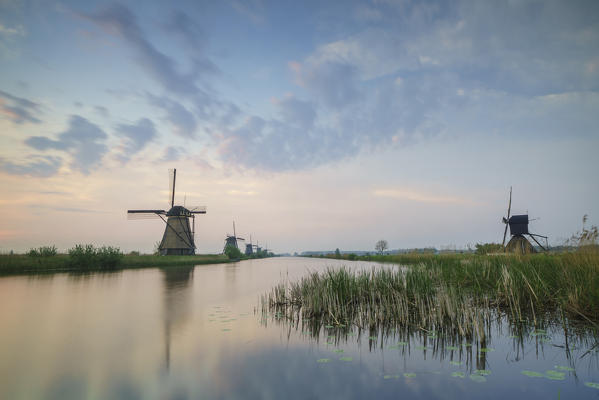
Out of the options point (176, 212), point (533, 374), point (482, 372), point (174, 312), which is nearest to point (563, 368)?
point (533, 374)

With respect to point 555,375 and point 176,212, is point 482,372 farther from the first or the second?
point 176,212

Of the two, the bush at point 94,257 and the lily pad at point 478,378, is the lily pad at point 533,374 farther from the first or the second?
the bush at point 94,257

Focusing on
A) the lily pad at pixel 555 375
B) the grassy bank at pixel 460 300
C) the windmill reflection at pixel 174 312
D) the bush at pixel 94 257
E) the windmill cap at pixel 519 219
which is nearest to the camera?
the lily pad at pixel 555 375

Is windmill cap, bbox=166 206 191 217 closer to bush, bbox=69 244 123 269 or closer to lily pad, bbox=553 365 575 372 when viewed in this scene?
bush, bbox=69 244 123 269

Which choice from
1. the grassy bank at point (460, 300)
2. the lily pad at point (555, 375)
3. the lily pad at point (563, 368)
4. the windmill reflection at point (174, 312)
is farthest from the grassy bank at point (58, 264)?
the lily pad at point (563, 368)

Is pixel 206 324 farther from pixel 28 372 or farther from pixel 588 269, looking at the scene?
pixel 588 269

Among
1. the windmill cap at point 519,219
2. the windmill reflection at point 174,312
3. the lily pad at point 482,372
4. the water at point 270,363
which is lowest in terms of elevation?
the windmill reflection at point 174,312

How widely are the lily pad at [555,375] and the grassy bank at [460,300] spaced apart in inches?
54.8

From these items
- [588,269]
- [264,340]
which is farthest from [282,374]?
[588,269]

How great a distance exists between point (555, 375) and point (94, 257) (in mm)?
39076

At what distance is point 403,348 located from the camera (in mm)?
6719

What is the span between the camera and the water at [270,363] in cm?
505

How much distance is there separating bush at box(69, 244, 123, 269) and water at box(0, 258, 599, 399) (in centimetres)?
2539

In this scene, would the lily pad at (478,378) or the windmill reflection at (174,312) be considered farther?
the windmill reflection at (174,312)
